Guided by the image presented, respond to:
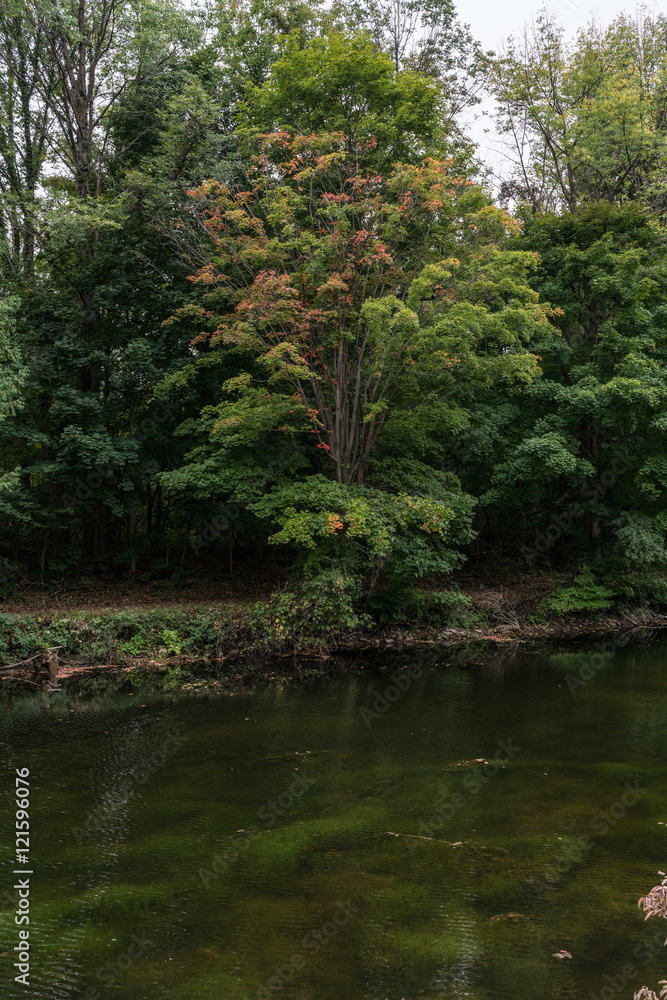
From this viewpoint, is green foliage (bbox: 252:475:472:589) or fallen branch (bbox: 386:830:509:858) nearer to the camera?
fallen branch (bbox: 386:830:509:858)

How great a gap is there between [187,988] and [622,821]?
4909mm
